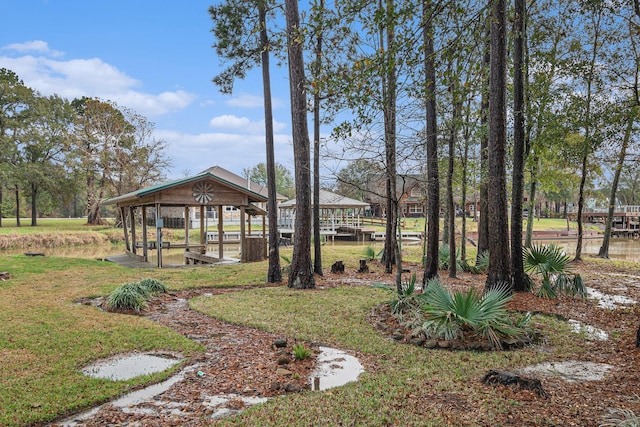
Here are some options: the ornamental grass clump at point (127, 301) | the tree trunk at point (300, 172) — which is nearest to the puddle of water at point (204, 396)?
the ornamental grass clump at point (127, 301)

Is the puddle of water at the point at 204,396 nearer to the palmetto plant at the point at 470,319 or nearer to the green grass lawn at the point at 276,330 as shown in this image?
the green grass lawn at the point at 276,330

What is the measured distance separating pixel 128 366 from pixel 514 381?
4.27 metres

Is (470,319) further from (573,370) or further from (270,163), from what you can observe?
(270,163)

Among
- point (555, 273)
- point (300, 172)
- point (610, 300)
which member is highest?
point (300, 172)

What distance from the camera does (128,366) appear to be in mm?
5043

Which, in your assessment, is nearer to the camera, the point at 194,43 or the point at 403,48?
the point at 403,48

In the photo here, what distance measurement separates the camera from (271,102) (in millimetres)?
12094

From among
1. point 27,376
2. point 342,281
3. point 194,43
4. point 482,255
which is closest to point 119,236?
point 194,43

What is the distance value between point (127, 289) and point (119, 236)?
22.7 meters

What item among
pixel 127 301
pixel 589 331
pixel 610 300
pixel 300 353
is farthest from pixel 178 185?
pixel 610 300

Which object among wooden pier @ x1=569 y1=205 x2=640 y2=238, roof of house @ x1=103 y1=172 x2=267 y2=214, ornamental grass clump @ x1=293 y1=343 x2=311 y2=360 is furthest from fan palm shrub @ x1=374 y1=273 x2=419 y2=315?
wooden pier @ x1=569 y1=205 x2=640 y2=238

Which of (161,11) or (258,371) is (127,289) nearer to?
(258,371)

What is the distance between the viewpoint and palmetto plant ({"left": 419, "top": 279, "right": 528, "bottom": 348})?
5.68 metres

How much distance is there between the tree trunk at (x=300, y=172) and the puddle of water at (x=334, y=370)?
4704mm
